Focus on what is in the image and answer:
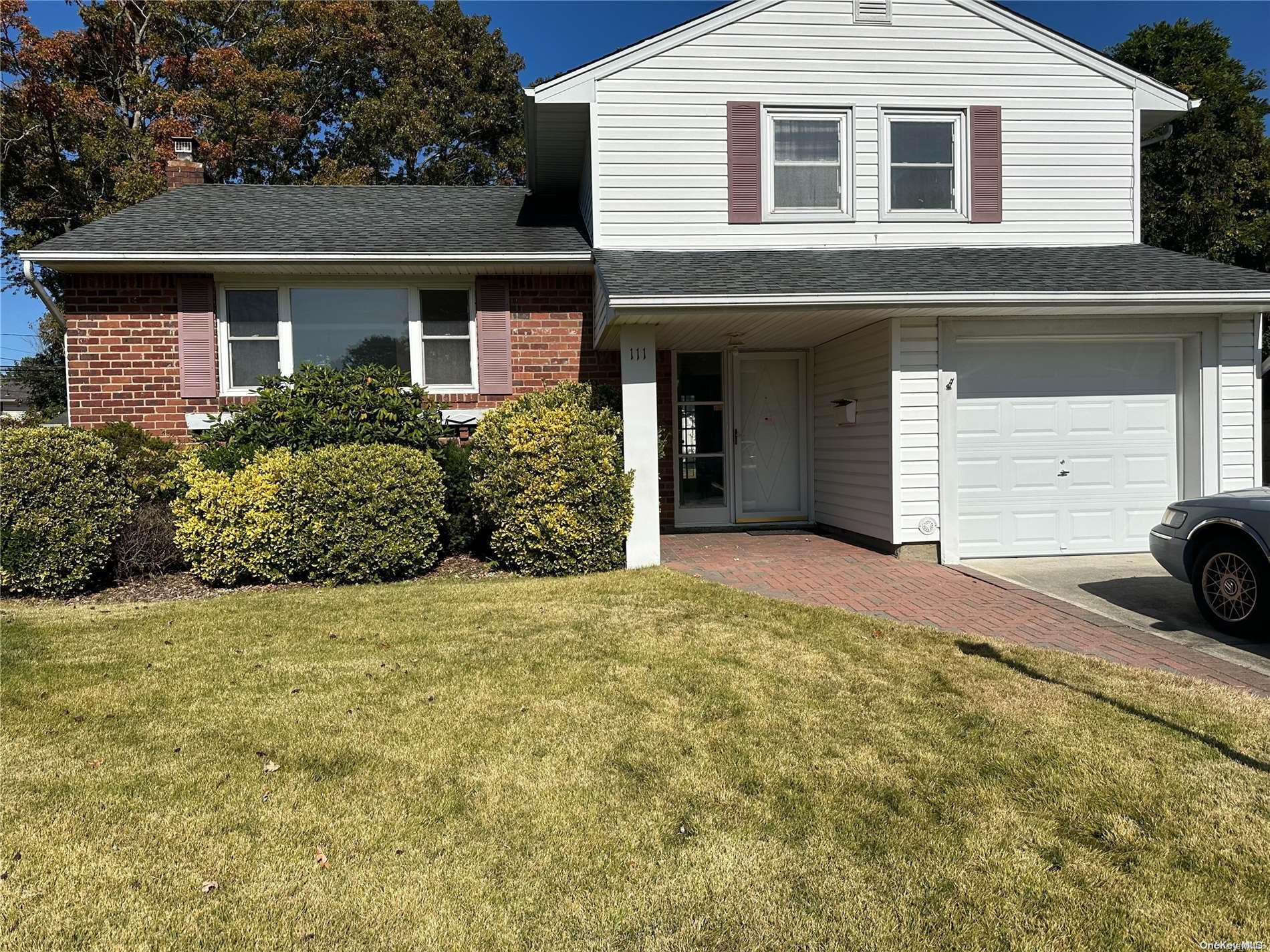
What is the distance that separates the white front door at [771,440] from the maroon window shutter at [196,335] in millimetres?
7212

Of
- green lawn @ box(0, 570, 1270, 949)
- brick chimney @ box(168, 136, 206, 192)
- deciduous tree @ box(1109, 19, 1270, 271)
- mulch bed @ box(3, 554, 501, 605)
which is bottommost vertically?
green lawn @ box(0, 570, 1270, 949)

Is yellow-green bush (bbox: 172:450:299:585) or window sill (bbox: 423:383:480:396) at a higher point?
window sill (bbox: 423:383:480:396)

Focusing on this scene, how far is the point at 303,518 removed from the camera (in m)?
7.51

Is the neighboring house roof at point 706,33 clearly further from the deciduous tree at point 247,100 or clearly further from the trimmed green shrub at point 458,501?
the deciduous tree at point 247,100

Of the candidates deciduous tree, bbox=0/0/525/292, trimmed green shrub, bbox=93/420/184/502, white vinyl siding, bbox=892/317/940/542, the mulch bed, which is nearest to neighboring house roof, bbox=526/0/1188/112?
white vinyl siding, bbox=892/317/940/542

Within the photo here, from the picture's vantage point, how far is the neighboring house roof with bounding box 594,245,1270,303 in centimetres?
771

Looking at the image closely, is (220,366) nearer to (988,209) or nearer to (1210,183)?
(988,209)

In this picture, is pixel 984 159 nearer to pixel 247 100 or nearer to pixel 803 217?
pixel 803 217

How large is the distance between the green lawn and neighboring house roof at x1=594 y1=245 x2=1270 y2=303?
12.9 feet

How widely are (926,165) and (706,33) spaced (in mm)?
3180

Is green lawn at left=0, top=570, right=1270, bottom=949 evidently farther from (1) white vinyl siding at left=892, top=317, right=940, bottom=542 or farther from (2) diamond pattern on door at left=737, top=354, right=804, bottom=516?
(2) diamond pattern on door at left=737, top=354, right=804, bottom=516

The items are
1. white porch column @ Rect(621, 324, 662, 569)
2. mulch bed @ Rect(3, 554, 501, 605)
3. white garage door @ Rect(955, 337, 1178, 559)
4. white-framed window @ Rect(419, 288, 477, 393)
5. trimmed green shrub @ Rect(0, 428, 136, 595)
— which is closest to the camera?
trimmed green shrub @ Rect(0, 428, 136, 595)

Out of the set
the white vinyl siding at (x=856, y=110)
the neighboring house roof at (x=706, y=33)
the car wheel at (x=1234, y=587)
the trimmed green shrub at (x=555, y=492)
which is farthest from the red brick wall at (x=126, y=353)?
the car wheel at (x=1234, y=587)

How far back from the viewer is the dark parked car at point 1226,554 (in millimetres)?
5180
